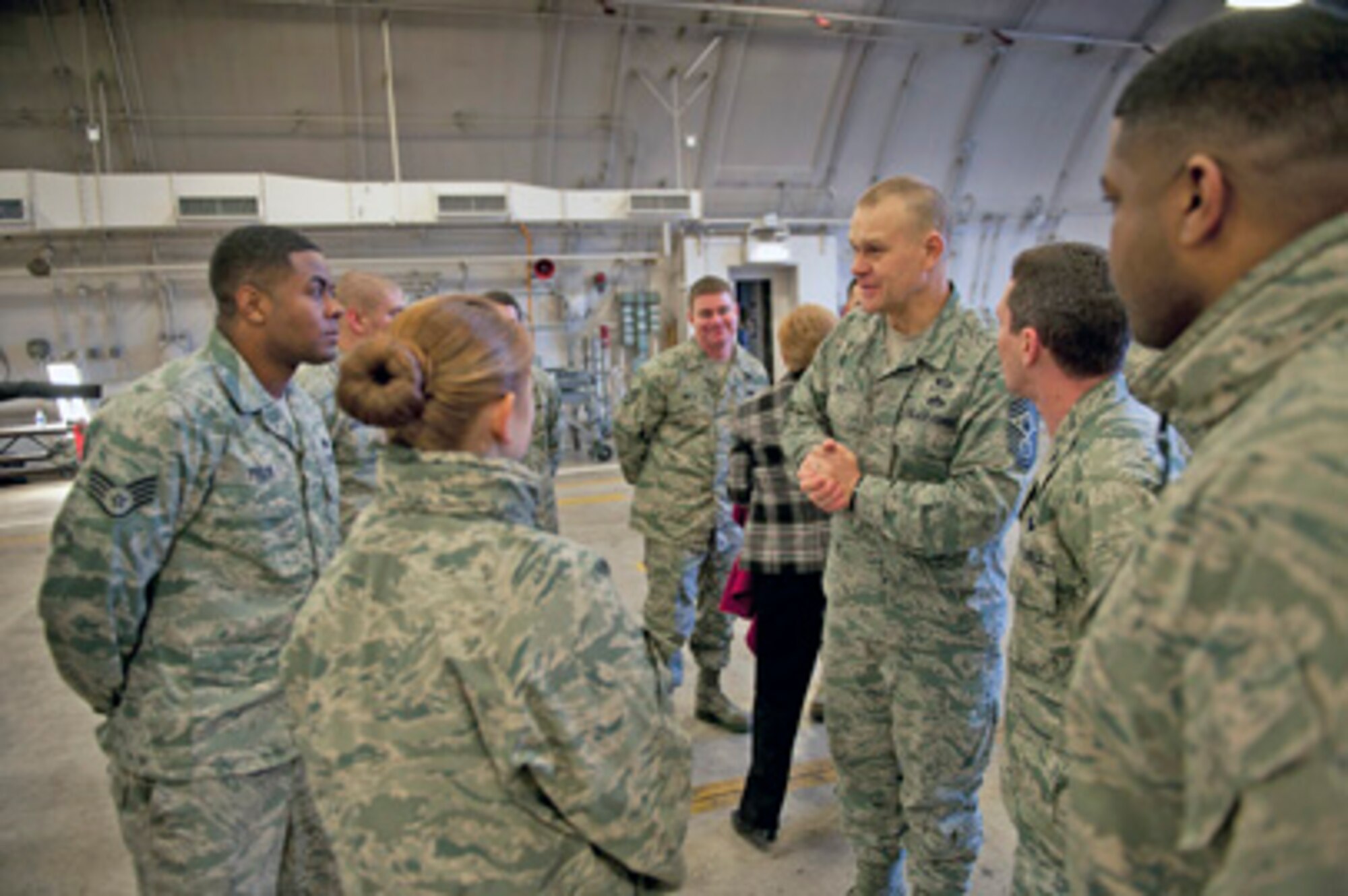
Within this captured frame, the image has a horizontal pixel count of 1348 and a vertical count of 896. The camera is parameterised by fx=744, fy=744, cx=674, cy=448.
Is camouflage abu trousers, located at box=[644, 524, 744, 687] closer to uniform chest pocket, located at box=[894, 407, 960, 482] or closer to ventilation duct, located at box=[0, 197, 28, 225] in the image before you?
uniform chest pocket, located at box=[894, 407, 960, 482]

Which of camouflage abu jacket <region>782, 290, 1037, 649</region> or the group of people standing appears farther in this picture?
camouflage abu jacket <region>782, 290, 1037, 649</region>

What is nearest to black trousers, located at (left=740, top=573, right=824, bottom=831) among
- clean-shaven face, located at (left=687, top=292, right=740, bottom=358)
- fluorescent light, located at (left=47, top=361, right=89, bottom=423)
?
clean-shaven face, located at (left=687, top=292, right=740, bottom=358)

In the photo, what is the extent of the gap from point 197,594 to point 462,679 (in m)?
1.04

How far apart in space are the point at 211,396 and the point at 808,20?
31.7 feet

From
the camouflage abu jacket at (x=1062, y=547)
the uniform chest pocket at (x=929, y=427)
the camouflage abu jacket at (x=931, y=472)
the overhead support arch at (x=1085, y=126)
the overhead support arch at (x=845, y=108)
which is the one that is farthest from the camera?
the overhead support arch at (x=1085, y=126)

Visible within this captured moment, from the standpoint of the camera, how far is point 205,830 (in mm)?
1653

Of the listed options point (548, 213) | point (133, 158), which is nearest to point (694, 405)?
point (548, 213)

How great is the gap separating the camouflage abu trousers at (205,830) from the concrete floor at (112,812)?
1.30m

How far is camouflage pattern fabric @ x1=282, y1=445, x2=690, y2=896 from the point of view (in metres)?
1.01

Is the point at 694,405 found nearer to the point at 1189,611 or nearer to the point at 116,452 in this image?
the point at 116,452

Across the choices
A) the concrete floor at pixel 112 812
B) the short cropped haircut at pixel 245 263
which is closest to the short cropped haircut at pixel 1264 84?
the short cropped haircut at pixel 245 263

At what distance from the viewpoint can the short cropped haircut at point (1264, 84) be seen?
0.67 meters

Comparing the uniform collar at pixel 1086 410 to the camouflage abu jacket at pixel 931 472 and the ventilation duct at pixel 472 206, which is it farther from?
the ventilation duct at pixel 472 206

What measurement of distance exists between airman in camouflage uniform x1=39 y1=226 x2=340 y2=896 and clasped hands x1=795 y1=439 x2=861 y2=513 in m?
1.29
